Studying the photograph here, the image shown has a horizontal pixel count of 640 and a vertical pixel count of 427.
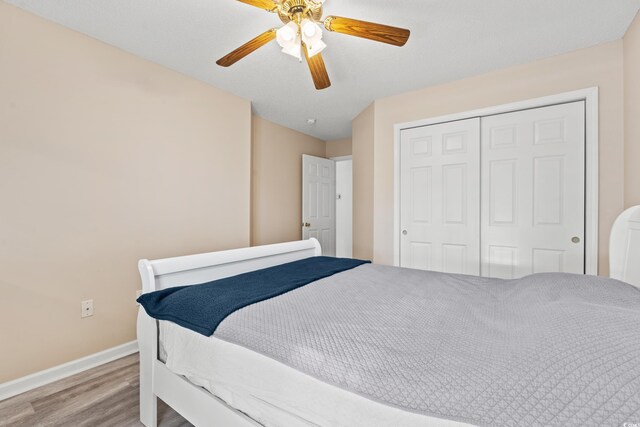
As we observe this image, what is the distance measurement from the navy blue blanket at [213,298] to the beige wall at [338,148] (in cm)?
347

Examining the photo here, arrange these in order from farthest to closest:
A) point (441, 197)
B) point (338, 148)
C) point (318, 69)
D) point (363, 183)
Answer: point (338, 148)
point (363, 183)
point (441, 197)
point (318, 69)

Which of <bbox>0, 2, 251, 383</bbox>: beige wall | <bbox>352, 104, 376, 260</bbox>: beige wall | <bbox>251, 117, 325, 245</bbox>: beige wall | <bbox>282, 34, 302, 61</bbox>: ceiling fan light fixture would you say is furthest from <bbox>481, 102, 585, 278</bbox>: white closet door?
<bbox>0, 2, 251, 383</bbox>: beige wall

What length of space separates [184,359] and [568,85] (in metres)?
3.26

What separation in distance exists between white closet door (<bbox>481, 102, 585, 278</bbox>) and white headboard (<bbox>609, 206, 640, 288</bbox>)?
0.81 meters

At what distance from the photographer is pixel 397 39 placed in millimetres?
1598

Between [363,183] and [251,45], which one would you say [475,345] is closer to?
[251,45]

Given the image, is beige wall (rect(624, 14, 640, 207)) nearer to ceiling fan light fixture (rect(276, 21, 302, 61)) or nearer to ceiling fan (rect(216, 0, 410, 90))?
ceiling fan (rect(216, 0, 410, 90))

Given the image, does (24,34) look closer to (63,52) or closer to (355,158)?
(63,52)

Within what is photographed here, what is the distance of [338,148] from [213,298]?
13.3ft

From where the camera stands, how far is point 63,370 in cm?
198

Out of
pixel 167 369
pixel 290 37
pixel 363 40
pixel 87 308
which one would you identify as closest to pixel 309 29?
pixel 290 37

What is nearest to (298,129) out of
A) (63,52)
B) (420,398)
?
(63,52)

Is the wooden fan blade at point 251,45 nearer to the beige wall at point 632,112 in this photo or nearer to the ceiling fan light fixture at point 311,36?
the ceiling fan light fixture at point 311,36

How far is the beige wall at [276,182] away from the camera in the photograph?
3.82 meters
